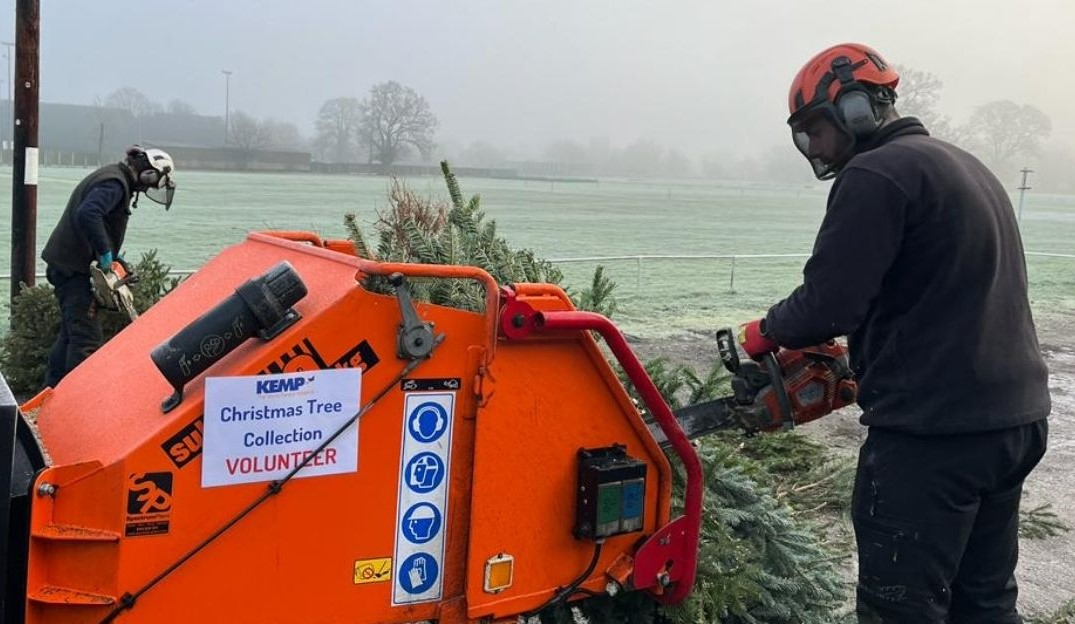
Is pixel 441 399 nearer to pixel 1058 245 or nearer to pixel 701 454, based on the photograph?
pixel 701 454

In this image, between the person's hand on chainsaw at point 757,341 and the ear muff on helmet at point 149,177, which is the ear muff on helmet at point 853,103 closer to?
the person's hand on chainsaw at point 757,341

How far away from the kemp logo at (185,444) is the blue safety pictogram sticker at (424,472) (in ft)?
1.77

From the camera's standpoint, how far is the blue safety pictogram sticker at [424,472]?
252cm

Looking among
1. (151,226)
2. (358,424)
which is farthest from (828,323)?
(151,226)

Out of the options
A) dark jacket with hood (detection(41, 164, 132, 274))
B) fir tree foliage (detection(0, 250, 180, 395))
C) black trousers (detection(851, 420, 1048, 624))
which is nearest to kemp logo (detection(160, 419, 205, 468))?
black trousers (detection(851, 420, 1048, 624))

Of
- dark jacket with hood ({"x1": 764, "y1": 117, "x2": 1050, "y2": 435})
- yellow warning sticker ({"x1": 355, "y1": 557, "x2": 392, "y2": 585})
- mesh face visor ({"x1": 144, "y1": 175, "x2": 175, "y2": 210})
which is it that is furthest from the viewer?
mesh face visor ({"x1": 144, "y1": 175, "x2": 175, "y2": 210})

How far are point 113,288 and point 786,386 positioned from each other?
4927 mm

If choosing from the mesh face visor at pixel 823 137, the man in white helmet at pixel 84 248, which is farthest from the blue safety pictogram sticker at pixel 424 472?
the man in white helmet at pixel 84 248

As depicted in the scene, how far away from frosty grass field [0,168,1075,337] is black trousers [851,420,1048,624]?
399cm

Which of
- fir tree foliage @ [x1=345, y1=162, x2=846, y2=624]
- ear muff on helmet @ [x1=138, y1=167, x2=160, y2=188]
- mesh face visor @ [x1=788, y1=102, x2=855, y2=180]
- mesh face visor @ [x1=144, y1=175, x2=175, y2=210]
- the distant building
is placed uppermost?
the distant building

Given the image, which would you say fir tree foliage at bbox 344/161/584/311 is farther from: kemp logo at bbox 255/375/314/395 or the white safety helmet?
the white safety helmet

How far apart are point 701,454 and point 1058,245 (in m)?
34.9

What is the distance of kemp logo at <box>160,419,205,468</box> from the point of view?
2203 millimetres

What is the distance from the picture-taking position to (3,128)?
2655 cm
